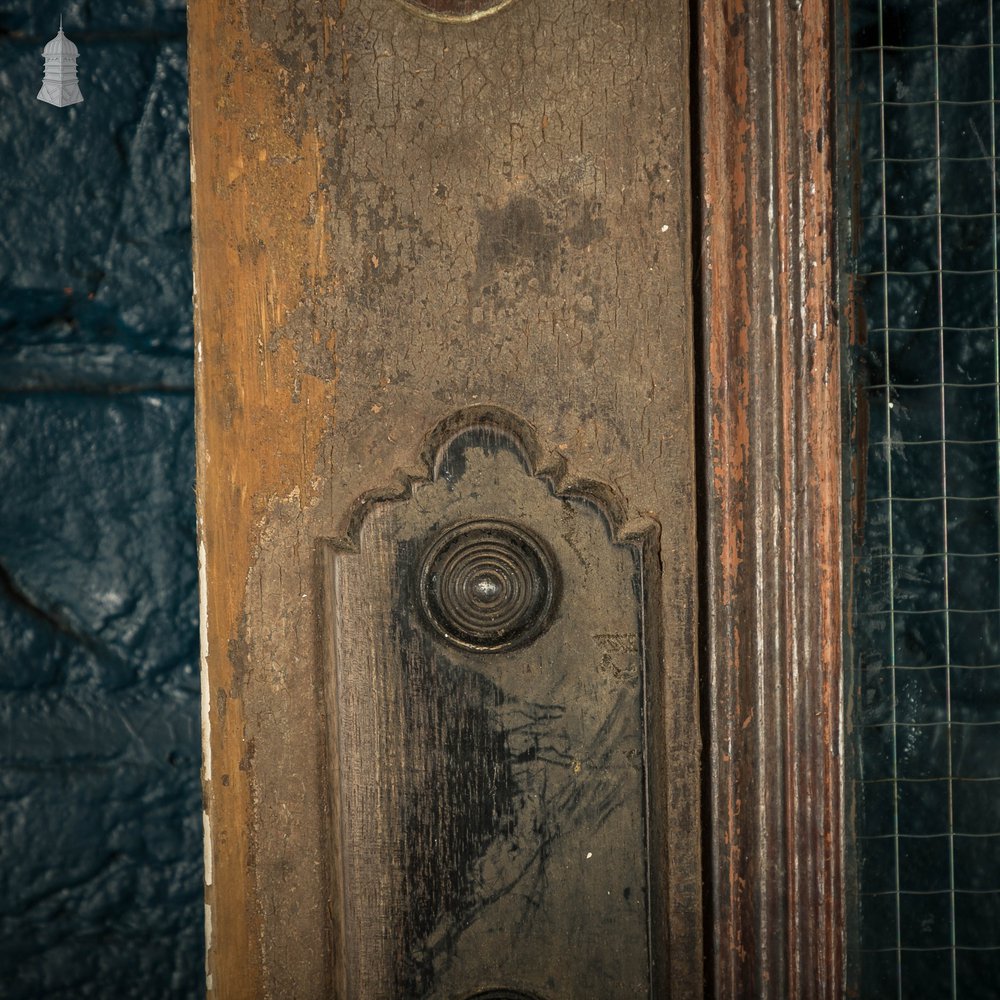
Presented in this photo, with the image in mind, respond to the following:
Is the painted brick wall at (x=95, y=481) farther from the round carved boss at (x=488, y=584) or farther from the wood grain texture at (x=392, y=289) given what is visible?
the round carved boss at (x=488, y=584)

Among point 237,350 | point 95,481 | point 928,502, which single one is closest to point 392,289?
point 237,350

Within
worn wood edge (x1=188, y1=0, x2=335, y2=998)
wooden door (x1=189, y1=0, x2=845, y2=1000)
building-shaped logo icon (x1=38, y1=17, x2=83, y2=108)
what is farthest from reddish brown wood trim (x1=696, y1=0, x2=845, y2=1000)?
building-shaped logo icon (x1=38, y1=17, x2=83, y2=108)

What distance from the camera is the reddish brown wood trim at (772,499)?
612 millimetres

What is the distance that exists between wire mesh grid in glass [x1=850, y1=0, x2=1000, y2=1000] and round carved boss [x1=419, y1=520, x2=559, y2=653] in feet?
0.74

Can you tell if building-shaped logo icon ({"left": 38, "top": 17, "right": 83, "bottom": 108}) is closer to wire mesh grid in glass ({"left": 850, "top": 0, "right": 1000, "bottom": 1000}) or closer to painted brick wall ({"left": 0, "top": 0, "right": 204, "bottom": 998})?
painted brick wall ({"left": 0, "top": 0, "right": 204, "bottom": 998})

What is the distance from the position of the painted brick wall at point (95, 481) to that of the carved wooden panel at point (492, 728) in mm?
124

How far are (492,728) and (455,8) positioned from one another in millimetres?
481

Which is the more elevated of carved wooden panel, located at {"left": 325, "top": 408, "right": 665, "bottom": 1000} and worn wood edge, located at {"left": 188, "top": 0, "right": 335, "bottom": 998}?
worn wood edge, located at {"left": 188, "top": 0, "right": 335, "bottom": 998}

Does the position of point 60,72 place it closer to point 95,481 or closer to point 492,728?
point 95,481

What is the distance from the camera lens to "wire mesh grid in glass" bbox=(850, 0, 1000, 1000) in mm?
634

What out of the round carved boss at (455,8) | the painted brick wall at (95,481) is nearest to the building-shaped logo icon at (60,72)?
the painted brick wall at (95,481)

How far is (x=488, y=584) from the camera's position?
0.62 meters

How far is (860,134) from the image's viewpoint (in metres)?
0.64

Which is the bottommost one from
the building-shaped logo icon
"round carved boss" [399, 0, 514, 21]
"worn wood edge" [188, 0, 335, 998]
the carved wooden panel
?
the carved wooden panel
